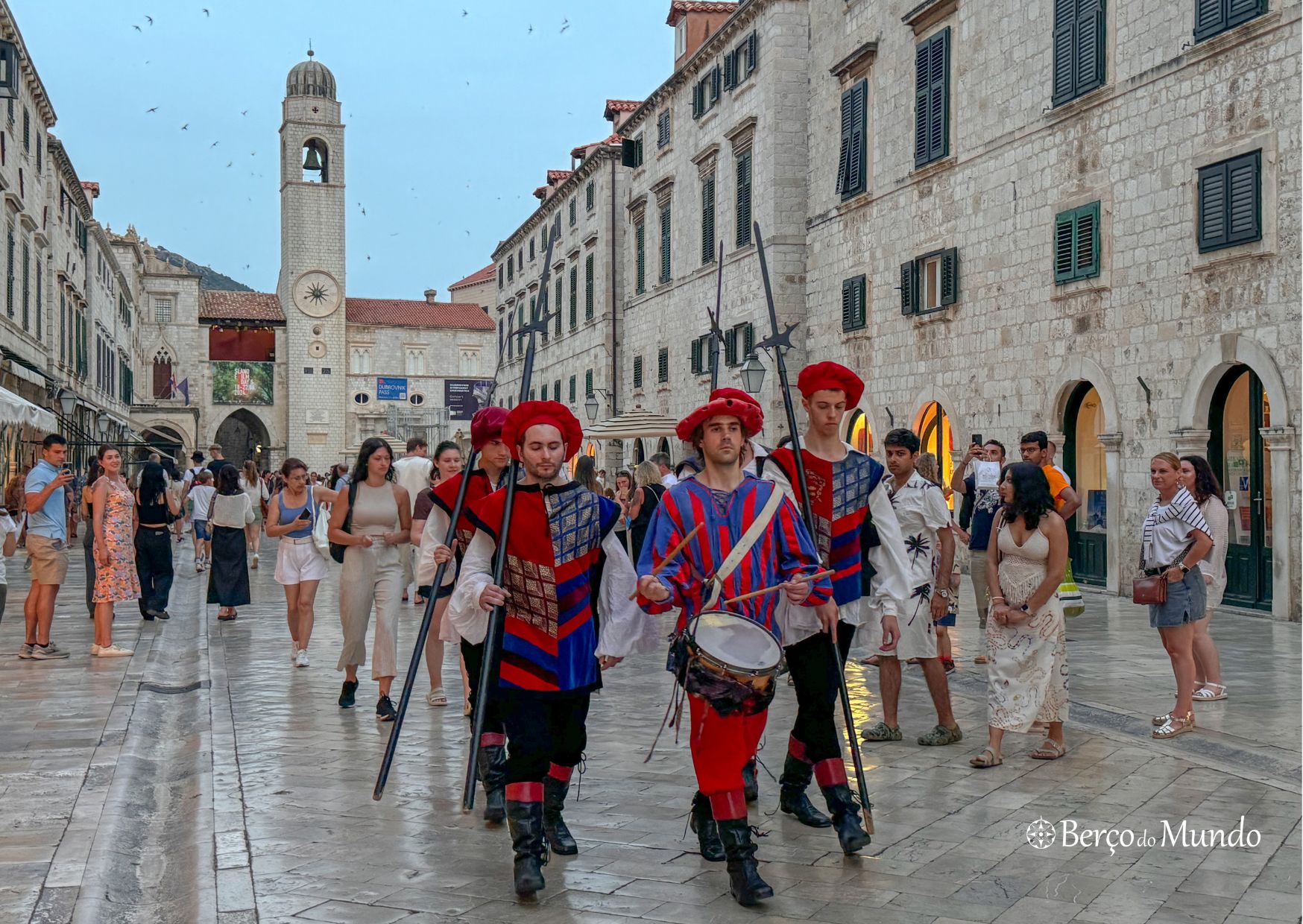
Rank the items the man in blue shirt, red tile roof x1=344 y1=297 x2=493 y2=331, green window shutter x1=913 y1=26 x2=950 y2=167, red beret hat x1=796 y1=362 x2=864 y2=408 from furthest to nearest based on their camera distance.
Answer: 1. red tile roof x1=344 y1=297 x2=493 y2=331
2. green window shutter x1=913 y1=26 x2=950 y2=167
3. the man in blue shirt
4. red beret hat x1=796 y1=362 x2=864 y2=408

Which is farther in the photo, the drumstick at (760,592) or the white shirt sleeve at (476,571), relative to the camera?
the white shirt sleeve at (476,571)

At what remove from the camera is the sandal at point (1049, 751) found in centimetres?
685

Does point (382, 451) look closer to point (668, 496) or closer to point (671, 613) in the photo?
point (668, 496)

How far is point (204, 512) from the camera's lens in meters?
18.7

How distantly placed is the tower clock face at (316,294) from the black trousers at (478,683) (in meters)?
70.9

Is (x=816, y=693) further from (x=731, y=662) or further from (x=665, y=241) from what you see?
(x=665, y=241)

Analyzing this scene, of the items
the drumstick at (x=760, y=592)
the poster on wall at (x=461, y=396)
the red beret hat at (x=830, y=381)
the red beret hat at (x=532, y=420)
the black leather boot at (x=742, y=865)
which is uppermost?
the poster on wall at (x=461, y=396)

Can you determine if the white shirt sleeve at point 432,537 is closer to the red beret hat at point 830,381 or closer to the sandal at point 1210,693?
the red beret hat at point 830,381

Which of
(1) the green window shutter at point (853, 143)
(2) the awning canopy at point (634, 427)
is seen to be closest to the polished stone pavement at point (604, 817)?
(2) the awning canopy at point (634, 427)

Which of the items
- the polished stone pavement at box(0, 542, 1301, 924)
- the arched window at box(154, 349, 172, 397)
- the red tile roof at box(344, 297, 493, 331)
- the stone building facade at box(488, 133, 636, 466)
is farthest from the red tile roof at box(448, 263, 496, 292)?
the polished stone pavement at box(0, 542, 1301, 924)

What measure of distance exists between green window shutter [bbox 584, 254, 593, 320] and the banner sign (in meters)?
35.2

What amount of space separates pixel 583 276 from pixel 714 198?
1274cm

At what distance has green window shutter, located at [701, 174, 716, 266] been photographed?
29141 mm

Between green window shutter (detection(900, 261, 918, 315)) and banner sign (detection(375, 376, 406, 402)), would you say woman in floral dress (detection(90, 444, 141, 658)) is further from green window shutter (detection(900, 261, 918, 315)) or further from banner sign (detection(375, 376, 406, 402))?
banner sign (detection(375, 376, 406, 402))
